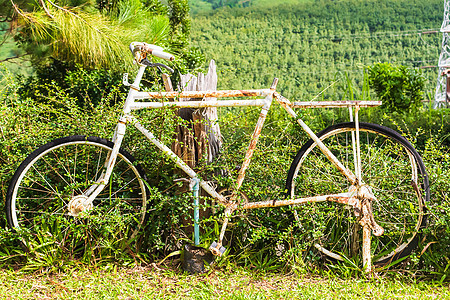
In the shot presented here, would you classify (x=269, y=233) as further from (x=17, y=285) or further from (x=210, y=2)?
(x=210, y=2)

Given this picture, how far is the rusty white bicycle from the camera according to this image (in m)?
1.94

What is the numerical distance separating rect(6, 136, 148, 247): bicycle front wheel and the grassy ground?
219 millimetres

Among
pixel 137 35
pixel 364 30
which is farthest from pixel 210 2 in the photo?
pixel 137 35

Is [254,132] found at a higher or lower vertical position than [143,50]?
lower

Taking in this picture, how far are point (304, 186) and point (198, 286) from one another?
2.67ft

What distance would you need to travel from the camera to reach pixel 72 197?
77.3 inches

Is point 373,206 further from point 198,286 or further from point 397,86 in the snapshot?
point 397,86

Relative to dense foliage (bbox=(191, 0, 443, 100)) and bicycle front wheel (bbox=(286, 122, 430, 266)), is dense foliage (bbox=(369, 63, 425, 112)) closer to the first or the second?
bicycle front wheel (bbox=(286, 122, 430, 266))

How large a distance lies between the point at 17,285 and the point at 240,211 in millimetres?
1188

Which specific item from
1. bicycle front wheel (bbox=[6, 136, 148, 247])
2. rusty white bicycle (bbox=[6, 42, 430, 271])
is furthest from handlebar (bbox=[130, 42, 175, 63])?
Result: bicycle front wheel (bbox=[6, 136, 148, 247])

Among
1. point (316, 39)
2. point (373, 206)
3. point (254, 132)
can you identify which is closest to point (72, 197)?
point (254, 132)

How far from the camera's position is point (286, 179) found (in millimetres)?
2170

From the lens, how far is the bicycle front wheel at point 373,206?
78.4 inches

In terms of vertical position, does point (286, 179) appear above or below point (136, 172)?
below
